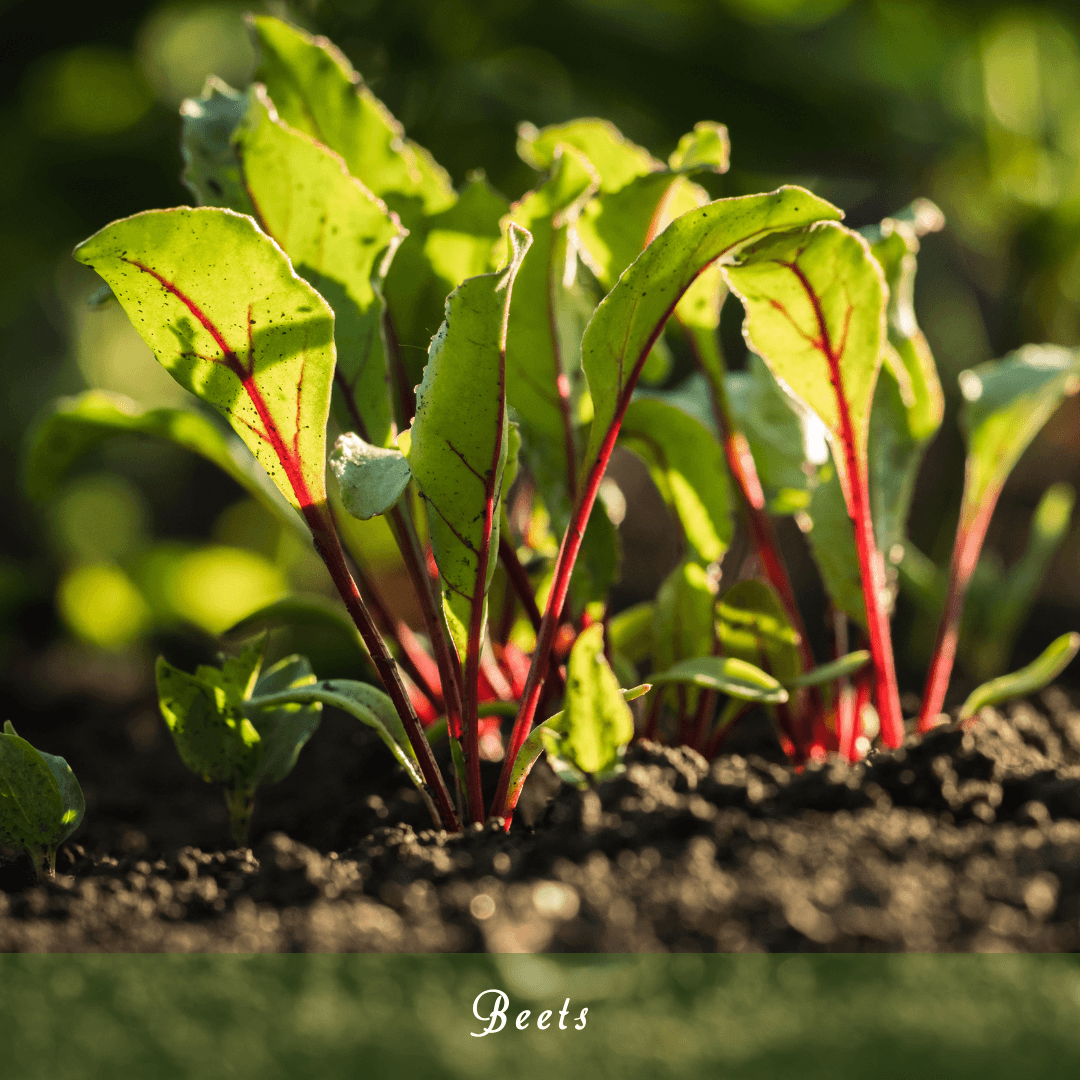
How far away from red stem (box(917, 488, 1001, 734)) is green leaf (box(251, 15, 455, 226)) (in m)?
0.54

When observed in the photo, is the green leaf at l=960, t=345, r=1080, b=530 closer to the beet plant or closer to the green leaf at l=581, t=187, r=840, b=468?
the beet plant

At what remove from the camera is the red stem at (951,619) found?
2.71ft

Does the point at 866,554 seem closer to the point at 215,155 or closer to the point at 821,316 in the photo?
the point at 821,316

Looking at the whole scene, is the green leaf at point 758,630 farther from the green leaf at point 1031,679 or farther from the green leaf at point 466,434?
the green leaf at point 466,434

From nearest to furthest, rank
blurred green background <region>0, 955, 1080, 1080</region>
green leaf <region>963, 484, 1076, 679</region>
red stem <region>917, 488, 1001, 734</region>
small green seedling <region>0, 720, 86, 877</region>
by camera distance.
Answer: blurred green background <region>0, 955, 1080, 1080</region> < small green seedling <region>0, 720, 86, 877</region> < red stem <region>917, 488, 1001, 734</region> < green leaf <region>963, 484, 1076, 679</region>

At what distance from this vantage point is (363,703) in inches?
25.4

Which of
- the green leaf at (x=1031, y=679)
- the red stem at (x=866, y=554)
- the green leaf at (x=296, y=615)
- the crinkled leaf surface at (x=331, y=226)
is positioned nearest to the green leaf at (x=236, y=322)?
the crinkled leaf surface at (x=331, y=226)

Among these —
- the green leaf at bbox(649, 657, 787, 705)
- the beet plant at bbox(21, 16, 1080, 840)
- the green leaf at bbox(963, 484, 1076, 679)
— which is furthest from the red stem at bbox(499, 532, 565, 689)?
the green leaf at bbox(963, 484, 1076, 679)

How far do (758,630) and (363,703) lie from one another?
1.06ft

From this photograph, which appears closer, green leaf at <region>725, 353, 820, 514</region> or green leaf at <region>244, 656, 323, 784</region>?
green leaf at <region>244, 656, 323, 784</region>

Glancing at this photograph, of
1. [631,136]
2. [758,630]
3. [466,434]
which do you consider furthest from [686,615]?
[631,136]

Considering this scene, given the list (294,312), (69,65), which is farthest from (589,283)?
(69,65)

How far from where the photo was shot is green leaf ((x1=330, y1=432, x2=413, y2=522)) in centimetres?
49

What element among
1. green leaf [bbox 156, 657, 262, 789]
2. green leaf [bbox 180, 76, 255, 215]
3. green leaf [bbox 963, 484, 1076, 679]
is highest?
green leaf [bbox 180, 76, 255, 215]
